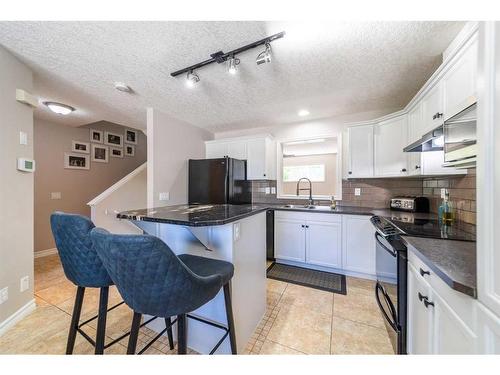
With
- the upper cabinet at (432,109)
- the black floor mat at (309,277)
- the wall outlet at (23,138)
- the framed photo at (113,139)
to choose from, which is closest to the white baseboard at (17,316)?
the wall outlet at (23,138)

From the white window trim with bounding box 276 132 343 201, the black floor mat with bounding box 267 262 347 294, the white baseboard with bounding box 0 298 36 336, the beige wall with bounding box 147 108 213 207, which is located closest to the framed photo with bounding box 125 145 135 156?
the beige wall with bounding box 147 108 213 207

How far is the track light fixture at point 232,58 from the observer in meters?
1.42

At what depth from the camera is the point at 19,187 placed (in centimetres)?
178

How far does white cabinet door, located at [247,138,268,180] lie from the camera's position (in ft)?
10.8

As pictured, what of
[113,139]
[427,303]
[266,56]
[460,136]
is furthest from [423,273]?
[113,139]

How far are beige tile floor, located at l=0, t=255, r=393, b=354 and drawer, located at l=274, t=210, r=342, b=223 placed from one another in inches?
33.4

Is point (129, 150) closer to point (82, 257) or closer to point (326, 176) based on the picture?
point (82, 257)

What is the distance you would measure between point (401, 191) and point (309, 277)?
5.90 feet

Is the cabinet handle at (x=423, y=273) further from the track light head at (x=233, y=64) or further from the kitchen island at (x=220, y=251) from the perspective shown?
the track light head at (x=233, y=64)

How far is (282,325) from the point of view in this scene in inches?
66.6

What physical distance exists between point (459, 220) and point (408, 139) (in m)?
0.98

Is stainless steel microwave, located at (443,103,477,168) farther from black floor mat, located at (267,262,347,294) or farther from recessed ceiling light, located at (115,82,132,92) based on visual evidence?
recessed ceiling light, located at (115,82,132,92)
